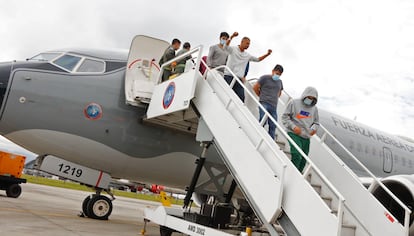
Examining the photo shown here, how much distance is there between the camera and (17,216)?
8562mm

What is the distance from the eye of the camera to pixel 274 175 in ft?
15.8

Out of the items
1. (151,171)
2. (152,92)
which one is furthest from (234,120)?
(151,171)

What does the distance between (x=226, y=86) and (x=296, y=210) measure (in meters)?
2.43

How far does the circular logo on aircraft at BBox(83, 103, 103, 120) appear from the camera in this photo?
7871 mm

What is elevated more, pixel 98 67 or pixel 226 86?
pixel 98 67

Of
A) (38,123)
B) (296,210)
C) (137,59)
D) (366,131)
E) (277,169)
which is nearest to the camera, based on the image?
(296,210)

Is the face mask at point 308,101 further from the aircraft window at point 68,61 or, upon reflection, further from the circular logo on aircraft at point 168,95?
the aircraft window at point 68,61

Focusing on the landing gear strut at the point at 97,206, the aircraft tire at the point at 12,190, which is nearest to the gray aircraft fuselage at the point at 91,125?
the landing gear strut at the point at 97,206

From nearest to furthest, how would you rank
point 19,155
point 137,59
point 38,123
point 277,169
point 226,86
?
point 277,169 → point 226,86 → point 38,123 → point 137,59 → point 19,155

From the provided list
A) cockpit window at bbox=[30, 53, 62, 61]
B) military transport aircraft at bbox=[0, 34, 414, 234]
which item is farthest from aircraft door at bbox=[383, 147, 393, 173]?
cockpit window at bbox=[30, 53, 62, 61]

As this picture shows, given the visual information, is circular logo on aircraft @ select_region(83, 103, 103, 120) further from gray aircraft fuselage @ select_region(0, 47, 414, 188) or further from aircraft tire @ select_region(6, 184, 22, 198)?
aircraft tire @ select_region(6, 184, 22, 198)

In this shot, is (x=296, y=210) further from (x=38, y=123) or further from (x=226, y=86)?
(x=38, y=123)

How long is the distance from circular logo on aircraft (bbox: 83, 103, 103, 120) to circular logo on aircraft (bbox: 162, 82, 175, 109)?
1.55 m

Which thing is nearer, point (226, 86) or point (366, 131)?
point (226, 86)
